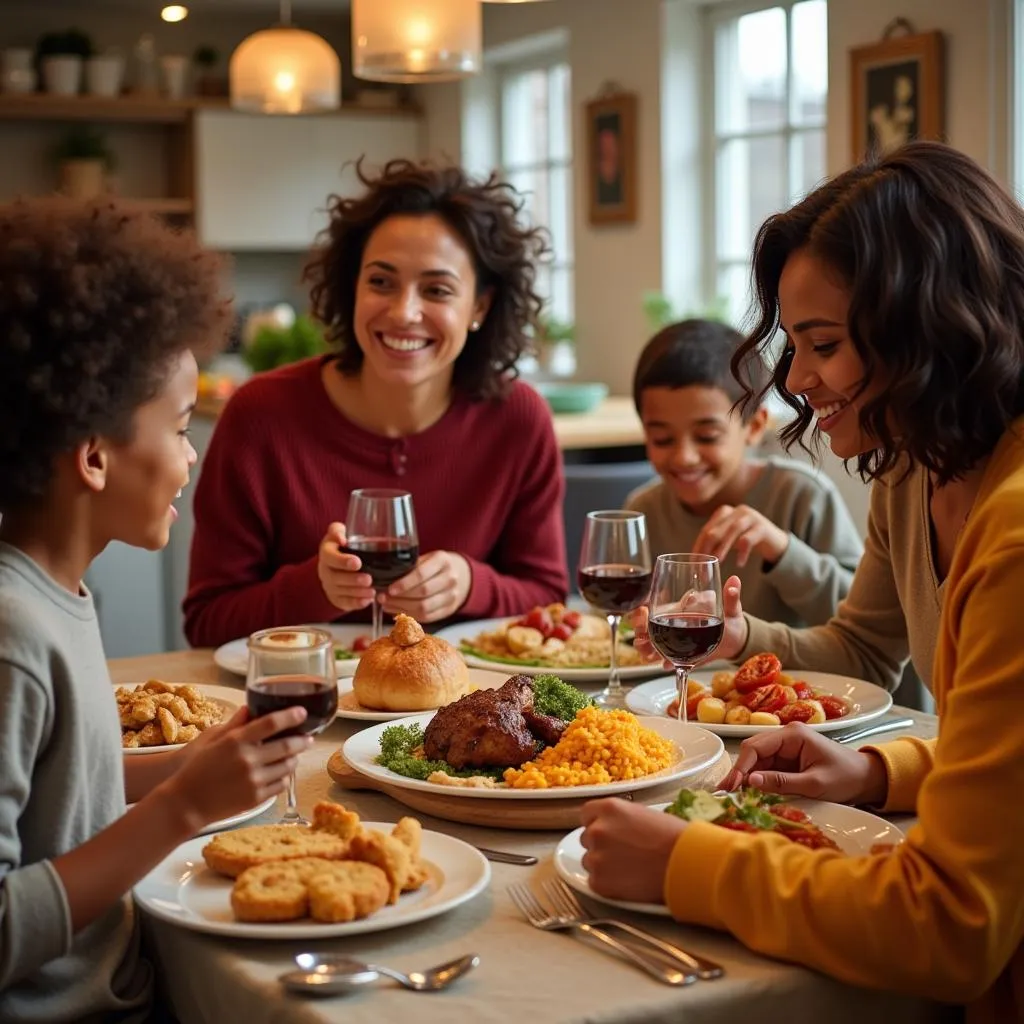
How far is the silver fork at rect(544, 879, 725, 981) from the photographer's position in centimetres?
110

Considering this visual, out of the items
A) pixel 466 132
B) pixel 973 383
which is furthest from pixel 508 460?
pixel 466 132

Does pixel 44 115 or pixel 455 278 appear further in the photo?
pixel 44 115

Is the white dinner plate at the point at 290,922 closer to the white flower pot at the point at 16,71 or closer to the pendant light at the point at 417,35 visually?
the pendant light at the point at 417,35

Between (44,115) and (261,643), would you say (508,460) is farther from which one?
(44,115)

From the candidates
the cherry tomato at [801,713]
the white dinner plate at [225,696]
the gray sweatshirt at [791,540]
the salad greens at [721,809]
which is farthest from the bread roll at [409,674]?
the gray sweatshirt at [791,540]

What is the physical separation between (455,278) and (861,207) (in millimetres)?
1388

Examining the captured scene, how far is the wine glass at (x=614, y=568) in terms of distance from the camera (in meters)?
1.91

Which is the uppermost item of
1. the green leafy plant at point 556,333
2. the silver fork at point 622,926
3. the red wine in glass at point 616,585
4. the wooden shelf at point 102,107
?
the wooden shelf at point 102,107

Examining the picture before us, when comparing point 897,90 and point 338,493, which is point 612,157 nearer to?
point 897,90

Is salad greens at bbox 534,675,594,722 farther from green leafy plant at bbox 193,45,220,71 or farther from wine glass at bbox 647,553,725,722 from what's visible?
green leafy plant at bbox 193,45,220,71

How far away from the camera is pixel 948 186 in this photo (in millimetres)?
1320

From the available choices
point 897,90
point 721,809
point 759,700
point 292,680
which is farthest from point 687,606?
point 897,90

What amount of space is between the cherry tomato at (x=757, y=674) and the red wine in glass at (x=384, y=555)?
1.64 ft

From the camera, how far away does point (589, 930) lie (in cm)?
117
